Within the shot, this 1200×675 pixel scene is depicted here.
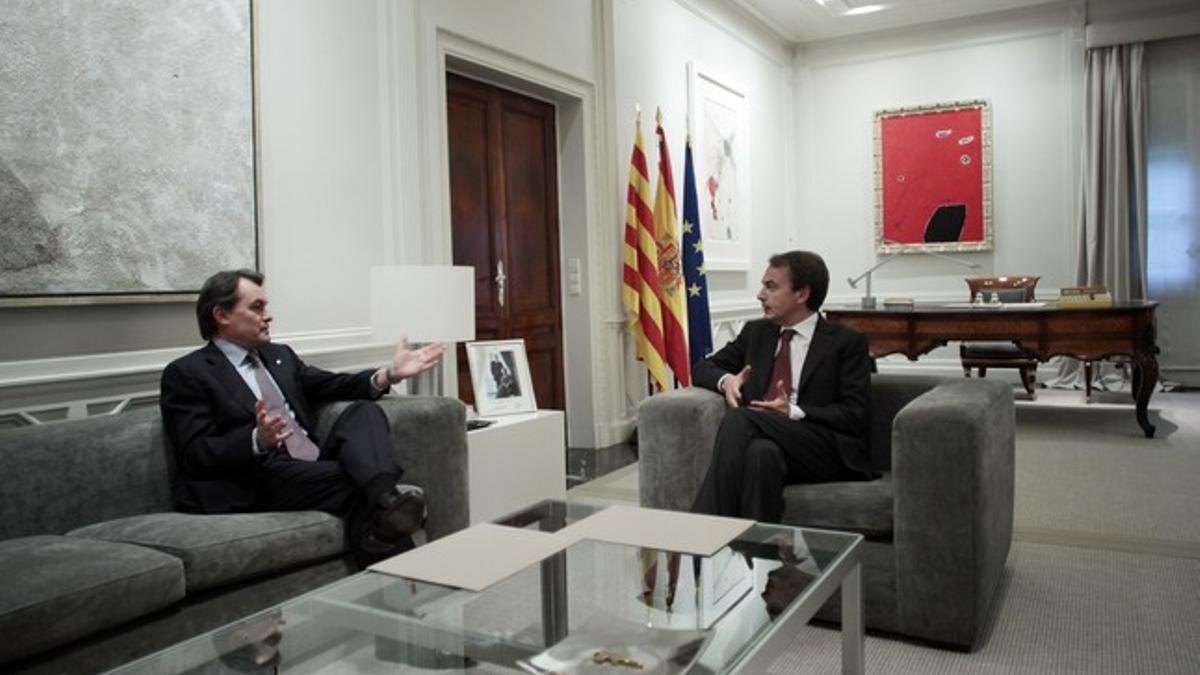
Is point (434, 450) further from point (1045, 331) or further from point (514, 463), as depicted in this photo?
point (1045, 331)

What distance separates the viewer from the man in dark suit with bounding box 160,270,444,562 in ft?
7.47

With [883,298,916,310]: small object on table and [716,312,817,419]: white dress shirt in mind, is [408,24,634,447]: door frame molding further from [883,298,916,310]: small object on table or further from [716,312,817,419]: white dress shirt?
[716,312,817,419]: white dress shirt

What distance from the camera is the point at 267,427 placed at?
224 centimetres

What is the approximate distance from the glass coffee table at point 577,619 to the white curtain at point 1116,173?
20.8 ft

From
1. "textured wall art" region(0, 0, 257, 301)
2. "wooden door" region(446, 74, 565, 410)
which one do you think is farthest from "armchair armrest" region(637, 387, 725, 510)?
"wooden door" region(446, 74, 565, 410)

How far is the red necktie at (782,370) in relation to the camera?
110 inches

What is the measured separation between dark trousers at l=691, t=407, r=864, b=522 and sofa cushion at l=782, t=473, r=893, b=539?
4 cm

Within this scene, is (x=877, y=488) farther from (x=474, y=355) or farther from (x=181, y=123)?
(x=181, y=123)

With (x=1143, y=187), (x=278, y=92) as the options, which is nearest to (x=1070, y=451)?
(x=1143, y=187)

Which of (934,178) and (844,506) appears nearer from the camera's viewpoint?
(844,506)

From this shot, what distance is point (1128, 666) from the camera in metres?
2.13

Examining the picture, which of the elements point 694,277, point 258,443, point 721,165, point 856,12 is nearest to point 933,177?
point 856,12

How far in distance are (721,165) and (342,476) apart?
16.7 feet

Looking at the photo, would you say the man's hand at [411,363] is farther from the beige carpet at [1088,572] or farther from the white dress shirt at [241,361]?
the beige carpet at [1088,572]
